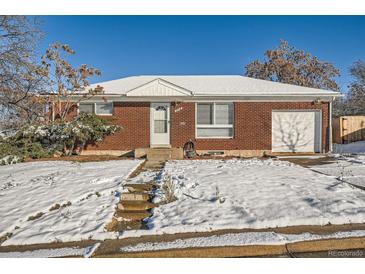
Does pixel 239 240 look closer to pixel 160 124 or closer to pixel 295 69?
pixel 160 124

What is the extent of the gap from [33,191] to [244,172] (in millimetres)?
5247

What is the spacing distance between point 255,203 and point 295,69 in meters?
32.1

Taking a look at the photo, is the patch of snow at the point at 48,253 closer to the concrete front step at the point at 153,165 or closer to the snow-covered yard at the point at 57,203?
the snow-covered yard at the point at 57,203

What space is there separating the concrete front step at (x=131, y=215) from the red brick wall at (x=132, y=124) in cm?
783

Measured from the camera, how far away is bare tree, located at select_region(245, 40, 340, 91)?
31953mm

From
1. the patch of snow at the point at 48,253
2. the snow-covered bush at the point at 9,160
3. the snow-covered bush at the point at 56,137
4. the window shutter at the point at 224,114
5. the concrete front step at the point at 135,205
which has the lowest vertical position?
the patch of snow at the point at 48,253

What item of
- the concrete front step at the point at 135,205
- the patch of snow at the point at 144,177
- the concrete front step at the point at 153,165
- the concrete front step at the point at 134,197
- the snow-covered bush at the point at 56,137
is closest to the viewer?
the concrete front step at the point at 135,205

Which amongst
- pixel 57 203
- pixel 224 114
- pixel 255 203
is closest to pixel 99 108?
pixel 224 114

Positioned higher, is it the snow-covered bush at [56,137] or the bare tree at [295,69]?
the bare tree at [295,69]

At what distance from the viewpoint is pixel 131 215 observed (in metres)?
4.37

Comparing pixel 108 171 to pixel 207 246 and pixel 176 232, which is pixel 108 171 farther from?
pixel 207 246

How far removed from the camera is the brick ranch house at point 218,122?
12227mm

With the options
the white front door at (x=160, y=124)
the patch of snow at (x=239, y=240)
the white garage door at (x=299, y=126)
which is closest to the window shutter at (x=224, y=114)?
the white garage door at (x=299, y=126)
